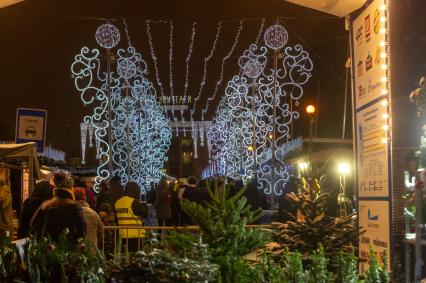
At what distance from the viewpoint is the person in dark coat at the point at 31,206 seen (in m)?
10.3

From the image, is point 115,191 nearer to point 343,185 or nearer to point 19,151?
point 19,151

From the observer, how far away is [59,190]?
8305mm

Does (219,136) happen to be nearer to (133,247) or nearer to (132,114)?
(132,114)

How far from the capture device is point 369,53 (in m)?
7.13

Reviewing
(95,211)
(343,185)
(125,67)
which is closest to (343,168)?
(343,185)

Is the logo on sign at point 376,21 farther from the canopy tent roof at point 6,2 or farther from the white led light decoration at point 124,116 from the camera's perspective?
the white led light decoration at point 124,116

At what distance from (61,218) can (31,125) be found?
4.62m

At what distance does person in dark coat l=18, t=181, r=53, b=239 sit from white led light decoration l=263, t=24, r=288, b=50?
1208 centimetres

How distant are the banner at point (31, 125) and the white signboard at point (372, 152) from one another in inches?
259

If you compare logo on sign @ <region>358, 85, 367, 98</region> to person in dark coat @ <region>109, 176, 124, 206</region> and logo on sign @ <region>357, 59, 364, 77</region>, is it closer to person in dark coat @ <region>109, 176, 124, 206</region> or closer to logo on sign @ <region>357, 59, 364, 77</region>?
logo on sign @ <region>357, 59, 364, 77</region>

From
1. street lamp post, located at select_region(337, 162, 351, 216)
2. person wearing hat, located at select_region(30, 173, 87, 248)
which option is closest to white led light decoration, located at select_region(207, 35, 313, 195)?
street lamp post, located at select_region(337, 162, 351, 216)

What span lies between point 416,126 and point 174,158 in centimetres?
9357

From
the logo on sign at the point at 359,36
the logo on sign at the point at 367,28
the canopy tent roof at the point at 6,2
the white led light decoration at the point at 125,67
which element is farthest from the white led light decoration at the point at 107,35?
the logo on sign at the point at 367,28

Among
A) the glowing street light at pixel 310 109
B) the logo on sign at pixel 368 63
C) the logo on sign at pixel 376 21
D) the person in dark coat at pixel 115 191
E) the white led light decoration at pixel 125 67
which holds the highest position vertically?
the white led light decoration at pixel 125 67
